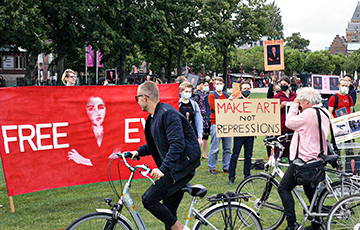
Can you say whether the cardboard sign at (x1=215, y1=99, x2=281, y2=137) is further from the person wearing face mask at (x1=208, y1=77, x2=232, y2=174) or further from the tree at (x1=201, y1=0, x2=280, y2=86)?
the tree at (x1=201, y1=0, x2=280, y2=86)

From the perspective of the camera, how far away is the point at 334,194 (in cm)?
541

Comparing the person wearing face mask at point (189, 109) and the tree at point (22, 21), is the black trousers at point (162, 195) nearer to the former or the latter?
the person wearing face mask at point (189, 109)

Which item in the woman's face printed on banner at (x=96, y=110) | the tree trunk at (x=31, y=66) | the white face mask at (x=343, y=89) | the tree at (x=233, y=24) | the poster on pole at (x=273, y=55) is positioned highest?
the tree at (x=233, y=24)

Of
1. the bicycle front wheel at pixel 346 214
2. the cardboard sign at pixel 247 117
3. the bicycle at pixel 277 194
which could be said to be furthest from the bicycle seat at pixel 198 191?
the cardboard sign at pixel 247 117

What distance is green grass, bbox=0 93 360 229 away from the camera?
6272 millimetres

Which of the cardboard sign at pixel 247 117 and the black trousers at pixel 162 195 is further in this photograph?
the cardboard sign at pixel 247 117

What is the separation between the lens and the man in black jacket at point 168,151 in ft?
14.0

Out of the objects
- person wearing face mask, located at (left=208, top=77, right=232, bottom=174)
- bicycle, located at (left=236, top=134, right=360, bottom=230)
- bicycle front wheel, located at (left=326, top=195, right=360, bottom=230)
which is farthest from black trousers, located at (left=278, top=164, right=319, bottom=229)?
person wearing face mask, located at (left=208, top=77, right=232, bottom=174)

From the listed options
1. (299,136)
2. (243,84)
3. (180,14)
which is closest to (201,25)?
(180,14)

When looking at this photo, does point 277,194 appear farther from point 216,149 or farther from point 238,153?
point 216,149

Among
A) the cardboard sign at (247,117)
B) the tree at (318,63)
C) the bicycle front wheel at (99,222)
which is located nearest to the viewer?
the bicycle front wheel at (99,222)

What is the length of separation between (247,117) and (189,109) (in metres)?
1.17

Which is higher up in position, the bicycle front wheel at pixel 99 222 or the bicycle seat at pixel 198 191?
the bicycle seat at pixel 198 191

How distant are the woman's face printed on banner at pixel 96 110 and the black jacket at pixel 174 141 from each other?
9.75 feet
